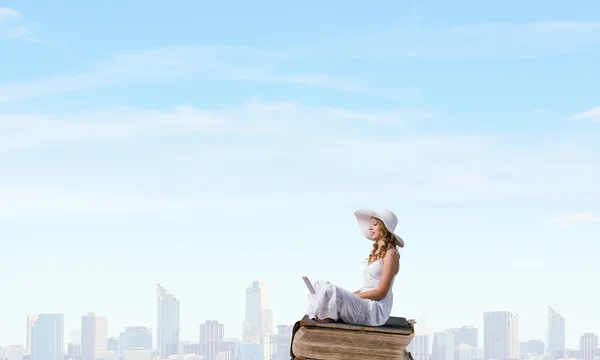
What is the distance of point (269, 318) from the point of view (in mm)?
88562

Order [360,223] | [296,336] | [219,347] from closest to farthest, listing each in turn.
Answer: [296,336], [360,223], [219,347]

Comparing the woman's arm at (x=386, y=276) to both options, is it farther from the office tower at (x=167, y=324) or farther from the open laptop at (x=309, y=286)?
the office tower at (x=167, y=324)

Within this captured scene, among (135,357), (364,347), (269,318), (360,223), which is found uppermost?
(360,223)

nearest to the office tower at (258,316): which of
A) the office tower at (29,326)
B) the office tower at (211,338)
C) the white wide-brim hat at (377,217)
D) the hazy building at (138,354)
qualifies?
the office tower at (211,338)

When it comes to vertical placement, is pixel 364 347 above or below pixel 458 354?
above

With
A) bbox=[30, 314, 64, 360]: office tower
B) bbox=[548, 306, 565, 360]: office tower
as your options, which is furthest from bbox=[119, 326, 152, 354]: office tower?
bbox=[548, 306, 565, 360]: office tower

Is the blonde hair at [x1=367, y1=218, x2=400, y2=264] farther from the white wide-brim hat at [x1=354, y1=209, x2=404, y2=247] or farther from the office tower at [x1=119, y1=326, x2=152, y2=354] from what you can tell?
the office tower at [x1=119, y1=326, x2=152, y2=354]

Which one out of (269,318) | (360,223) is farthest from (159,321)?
(360,223)

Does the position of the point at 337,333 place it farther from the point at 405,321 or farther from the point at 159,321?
the point at 159,321

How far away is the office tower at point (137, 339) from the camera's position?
107 m

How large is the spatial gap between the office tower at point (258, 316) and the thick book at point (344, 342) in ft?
272

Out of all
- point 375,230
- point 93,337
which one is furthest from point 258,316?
point 375,230

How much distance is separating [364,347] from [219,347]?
95.5m

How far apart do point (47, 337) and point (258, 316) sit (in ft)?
126
